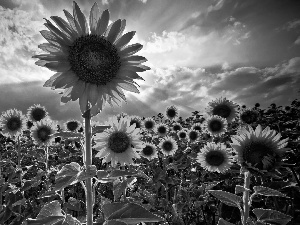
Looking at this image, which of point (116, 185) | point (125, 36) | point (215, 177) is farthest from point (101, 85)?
point (215, 177)

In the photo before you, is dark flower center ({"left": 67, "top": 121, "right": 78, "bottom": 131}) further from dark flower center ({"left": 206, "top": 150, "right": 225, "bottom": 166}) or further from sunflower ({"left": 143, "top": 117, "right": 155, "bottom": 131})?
dark flower center ({"left": 206, "top": 150, "right": 225, "bottom": 166})

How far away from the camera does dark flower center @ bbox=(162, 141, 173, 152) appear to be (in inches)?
379

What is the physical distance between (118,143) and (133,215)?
1.57m

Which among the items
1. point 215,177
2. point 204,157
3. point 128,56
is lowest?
point 215,177

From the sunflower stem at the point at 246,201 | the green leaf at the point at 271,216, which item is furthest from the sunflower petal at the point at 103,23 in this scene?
the green leaf at the point at 271,216

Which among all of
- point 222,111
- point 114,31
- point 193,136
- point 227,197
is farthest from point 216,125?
point 114,31

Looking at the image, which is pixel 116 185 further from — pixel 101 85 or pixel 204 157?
pixel 204 157

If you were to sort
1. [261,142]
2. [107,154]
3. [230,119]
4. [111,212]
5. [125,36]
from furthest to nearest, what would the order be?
[230,119] < [107,154] < [261,142] < [125,36] < [111,212]

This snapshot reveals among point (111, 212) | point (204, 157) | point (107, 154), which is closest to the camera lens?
point (111, 212)

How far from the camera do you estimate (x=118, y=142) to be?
11.6 ft

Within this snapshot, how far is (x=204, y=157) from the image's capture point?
621cm

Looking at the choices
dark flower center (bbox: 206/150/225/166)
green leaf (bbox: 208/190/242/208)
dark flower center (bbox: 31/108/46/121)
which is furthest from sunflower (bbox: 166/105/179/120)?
green leaf (bbox: 208/190/242/208)

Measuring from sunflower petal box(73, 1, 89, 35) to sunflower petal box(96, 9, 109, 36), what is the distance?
0.11m

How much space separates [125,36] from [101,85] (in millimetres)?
474
